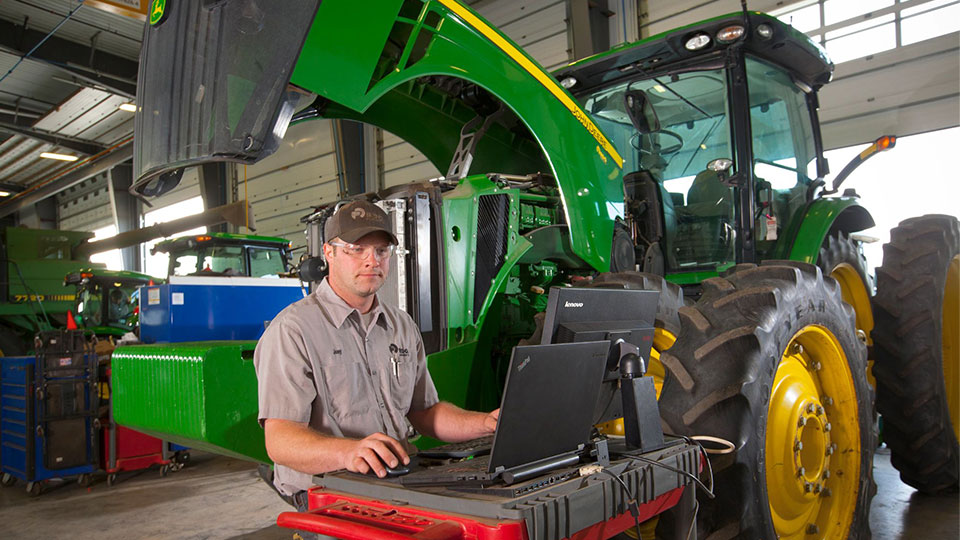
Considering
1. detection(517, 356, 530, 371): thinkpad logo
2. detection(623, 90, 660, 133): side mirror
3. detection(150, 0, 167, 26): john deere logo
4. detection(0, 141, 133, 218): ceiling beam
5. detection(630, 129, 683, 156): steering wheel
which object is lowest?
detection(517, 356, 530, 371): thinkpad logo

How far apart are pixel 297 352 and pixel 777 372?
1.75m

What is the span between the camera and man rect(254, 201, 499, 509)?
74.9 inches

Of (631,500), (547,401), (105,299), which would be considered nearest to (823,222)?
(631,500)

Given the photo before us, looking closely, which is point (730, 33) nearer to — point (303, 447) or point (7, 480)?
point (303, 447)

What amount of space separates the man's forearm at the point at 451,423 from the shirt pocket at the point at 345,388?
0.26 metres

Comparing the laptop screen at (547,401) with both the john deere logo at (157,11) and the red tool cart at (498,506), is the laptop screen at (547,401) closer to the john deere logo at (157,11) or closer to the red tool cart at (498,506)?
the red tool cart at (498,506)

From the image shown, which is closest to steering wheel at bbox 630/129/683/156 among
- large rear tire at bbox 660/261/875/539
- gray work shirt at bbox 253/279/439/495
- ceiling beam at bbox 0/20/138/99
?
large rear tire at bbox 660/261/875/539

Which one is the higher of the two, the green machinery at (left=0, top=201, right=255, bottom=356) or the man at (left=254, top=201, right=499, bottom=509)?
the green machinery at (left=0, top=201, right=255, bottom=356)

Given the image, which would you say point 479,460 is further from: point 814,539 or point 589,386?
point 814,539

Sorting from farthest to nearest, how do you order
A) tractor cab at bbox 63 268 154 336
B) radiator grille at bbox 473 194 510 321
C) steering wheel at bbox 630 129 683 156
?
tractor cab at bbox 63 268 154 336
steering wheel at bbox 630 129 683 156
radiator grille at bbox 473 194 510 321

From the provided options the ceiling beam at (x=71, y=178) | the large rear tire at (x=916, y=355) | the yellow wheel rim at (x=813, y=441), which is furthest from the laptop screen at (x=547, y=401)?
the ceiling beam at (x=71, y=178)

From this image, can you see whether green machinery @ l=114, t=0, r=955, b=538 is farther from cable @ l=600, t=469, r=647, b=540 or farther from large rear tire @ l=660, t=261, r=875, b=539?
cable @ l=600, t=469, r=647, b=540

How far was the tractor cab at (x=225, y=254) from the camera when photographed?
8.47m

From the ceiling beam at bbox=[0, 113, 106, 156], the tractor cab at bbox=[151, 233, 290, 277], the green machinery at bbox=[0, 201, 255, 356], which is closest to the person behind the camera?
the tractor cab at bbox=[151, 233, 290, 277]
